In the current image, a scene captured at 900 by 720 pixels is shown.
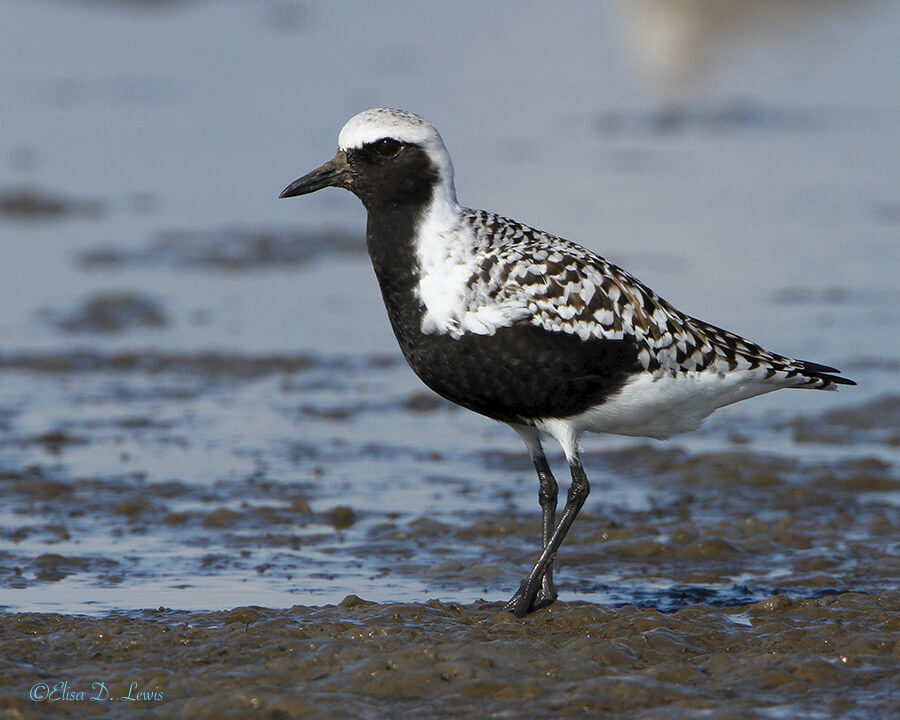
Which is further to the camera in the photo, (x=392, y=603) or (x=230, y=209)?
(x=230, y=209)

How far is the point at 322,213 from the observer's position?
→ 63.4 feet

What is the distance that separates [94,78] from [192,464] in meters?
14.5

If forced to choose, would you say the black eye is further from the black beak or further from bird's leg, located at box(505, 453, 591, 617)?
bird's leg, located at box(505, 453, 591, 617)

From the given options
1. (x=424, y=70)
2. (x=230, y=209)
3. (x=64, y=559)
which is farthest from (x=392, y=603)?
(x=424, y=70)

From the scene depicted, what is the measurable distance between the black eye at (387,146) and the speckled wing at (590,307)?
1.81ft

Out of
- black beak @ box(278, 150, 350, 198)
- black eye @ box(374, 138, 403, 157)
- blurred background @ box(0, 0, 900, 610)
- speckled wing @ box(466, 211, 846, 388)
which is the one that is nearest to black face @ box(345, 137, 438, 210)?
black eye @ box(374, 138, 403, 157)

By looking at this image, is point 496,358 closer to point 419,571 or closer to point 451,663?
point 451,663

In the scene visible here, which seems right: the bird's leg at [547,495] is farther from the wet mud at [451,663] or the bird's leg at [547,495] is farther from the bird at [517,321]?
the wet mud at [451,663]

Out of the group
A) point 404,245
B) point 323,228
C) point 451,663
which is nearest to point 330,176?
point 404,245

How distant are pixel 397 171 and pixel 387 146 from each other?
0.49ft

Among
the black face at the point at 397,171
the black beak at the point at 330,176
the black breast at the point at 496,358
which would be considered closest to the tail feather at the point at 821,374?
the black breast at the point at 496,358

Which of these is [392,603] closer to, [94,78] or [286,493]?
[286,493]

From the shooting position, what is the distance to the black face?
28.8ft

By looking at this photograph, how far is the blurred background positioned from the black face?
236 cm
